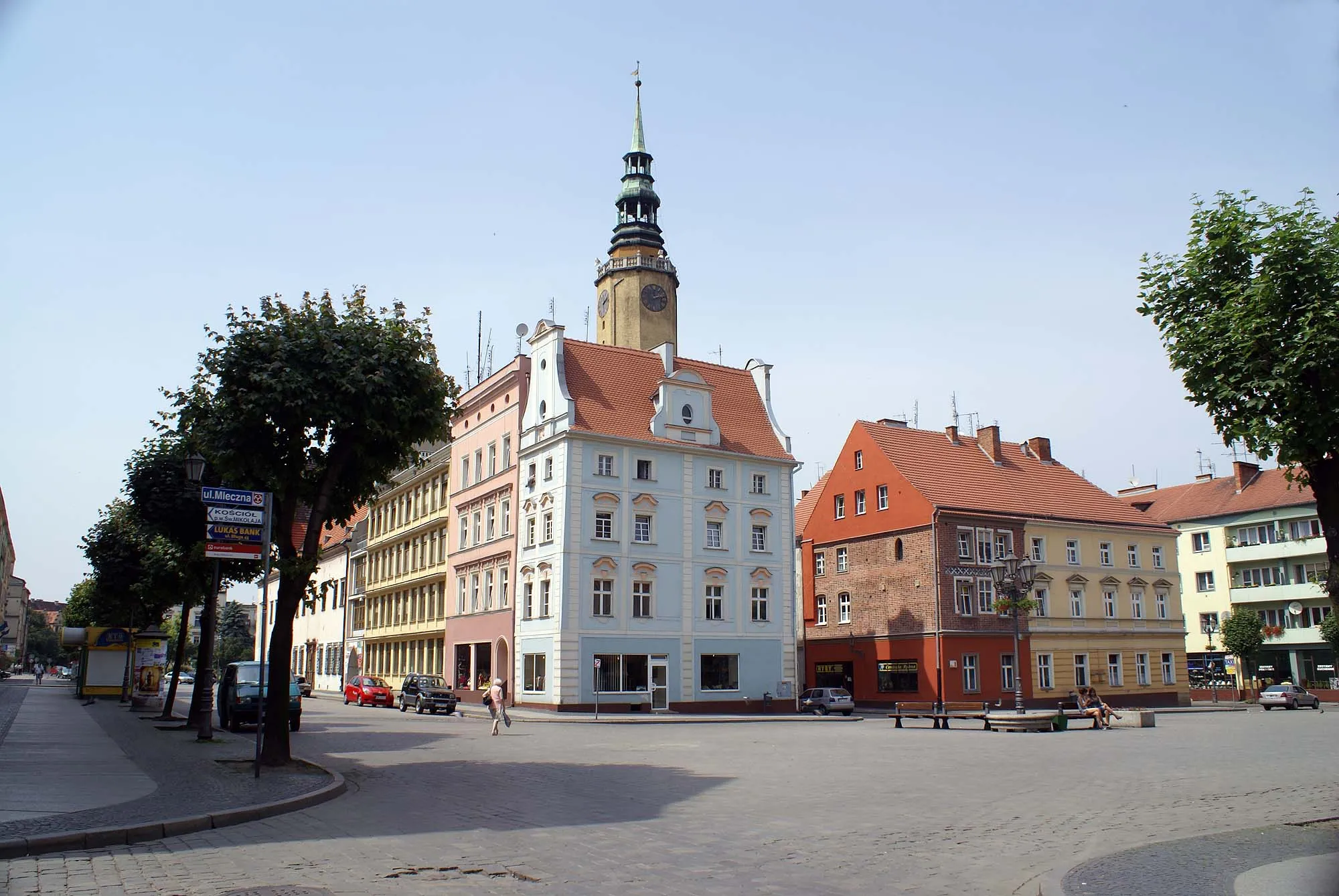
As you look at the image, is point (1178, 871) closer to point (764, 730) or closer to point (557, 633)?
point (764, 730)

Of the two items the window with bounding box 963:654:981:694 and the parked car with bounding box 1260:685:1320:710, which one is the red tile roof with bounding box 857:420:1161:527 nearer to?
the window with bounding box 963:654:981:694

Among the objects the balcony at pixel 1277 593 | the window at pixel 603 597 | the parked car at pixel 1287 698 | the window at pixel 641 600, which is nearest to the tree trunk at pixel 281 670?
the window at pixel 603 597

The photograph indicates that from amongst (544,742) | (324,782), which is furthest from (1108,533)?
(324,782)

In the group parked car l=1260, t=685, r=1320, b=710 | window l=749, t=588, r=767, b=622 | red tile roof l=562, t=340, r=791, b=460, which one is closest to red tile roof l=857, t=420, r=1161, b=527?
red tile roof l=562, t=340, r=791, b=460

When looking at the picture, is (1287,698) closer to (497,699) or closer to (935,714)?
(935,714)

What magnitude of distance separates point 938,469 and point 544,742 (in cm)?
3287

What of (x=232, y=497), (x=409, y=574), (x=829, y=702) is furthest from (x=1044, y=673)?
(x=232, y=497)

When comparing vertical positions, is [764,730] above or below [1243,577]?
below

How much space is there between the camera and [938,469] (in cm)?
5503

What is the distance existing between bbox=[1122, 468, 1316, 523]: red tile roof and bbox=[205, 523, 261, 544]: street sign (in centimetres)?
6538

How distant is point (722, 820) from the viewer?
12992mm

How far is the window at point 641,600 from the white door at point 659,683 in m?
2.04

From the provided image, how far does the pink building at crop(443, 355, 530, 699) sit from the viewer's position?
170 feet

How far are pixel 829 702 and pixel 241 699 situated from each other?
27.2 meters
